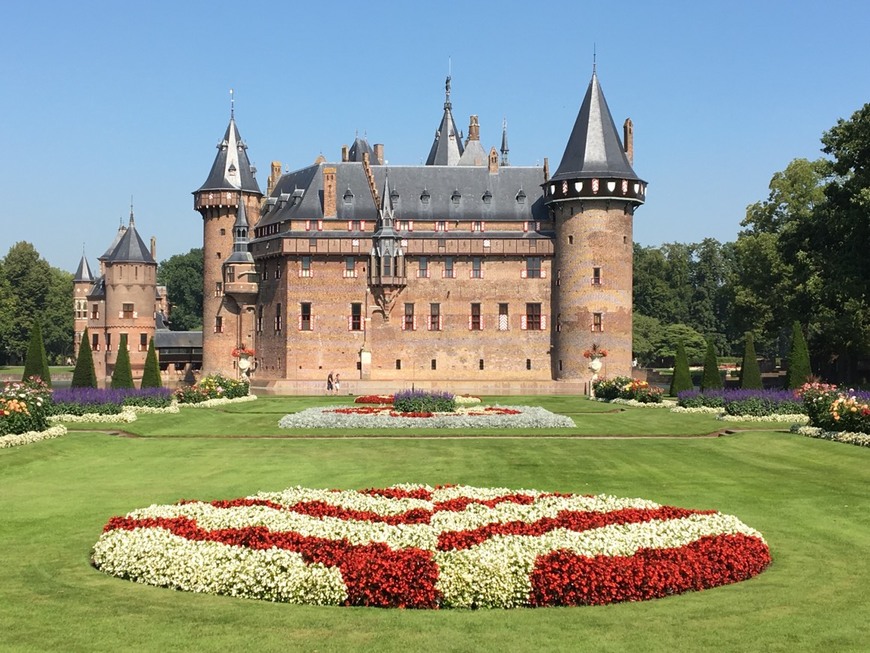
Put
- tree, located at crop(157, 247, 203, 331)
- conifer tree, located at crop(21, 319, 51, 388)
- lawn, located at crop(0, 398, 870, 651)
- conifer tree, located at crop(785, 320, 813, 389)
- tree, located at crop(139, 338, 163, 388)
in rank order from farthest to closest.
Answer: tree, located at crop(157, 247, 203, 331), tree, located at crop(139, 338, 163, 388), conifer tree, located at crop(785, 320, 813, 389), conifer tree, located at crop(21, 319, 51, 388), lawn, located at crop(0, 398, 870, 651)

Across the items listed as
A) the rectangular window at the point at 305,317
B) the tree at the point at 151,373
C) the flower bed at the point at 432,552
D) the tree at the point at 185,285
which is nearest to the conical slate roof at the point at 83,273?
the tree at the point at 185,285

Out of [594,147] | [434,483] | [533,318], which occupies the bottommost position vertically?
[434,483]

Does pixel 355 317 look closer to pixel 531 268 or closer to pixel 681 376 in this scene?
pixel 531 268

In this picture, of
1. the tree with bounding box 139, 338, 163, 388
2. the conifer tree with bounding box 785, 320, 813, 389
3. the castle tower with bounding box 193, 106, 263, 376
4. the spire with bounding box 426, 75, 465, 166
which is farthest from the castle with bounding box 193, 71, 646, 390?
the conifer tree with bounding box 785, 320, 813, 389

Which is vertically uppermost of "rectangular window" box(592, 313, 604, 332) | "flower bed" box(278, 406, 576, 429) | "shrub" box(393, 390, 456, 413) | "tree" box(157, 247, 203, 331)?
"tree" box(157, 247, 203, 331)

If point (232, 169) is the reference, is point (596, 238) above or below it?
below

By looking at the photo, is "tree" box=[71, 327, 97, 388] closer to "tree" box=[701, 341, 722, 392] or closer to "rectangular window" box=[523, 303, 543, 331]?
"tree" box=[701, 341, 722, 392]

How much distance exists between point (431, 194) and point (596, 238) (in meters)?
12.8

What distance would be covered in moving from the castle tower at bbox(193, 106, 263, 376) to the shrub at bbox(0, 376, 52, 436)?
4728cm

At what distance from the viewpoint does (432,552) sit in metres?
12.6

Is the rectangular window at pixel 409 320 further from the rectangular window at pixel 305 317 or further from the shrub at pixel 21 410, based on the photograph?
the shrub at pixel 21 410

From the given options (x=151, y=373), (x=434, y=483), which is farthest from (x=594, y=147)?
(x=434, y=483)

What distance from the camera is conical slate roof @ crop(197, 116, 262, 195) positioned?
7819cm

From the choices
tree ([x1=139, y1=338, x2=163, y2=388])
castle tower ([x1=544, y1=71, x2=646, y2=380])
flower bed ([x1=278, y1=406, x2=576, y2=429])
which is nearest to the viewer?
flower bed ([x1=278, y1=406, x2=576, y2=429])
